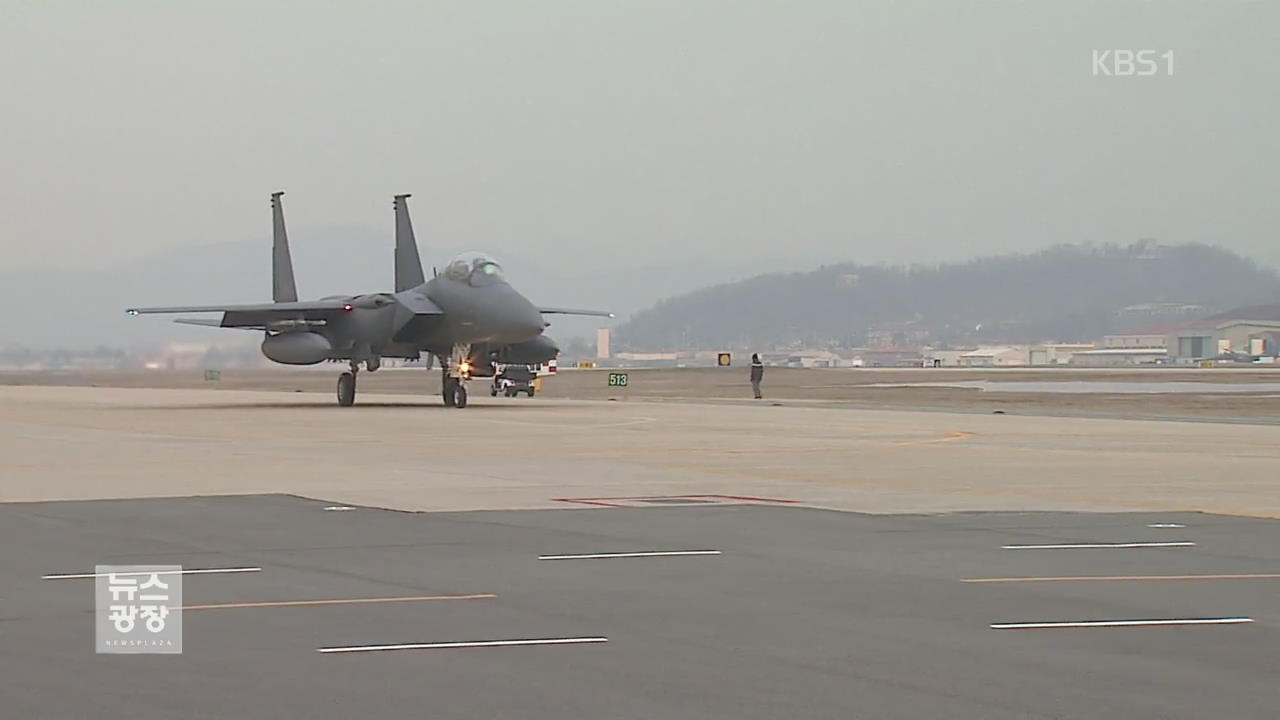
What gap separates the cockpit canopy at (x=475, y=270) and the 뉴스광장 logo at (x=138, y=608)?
123 ft

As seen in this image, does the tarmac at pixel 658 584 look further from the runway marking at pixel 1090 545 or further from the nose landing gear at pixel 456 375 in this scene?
the nose landing gear at pixel 456 375

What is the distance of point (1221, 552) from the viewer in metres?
14.9

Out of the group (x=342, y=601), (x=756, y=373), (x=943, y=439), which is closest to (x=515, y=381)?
(x=756, y=373)

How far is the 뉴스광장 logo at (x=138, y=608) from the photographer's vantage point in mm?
9797

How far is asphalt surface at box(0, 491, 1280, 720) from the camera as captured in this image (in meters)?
8.38

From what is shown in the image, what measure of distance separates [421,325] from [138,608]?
41.4 m

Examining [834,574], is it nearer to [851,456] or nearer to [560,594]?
[560,594]

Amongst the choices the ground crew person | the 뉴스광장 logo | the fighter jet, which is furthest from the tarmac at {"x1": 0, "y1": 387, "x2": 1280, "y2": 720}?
the ground crew person

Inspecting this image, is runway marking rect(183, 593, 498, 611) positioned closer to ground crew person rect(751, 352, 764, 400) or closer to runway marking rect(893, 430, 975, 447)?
runway marking rect(893, 430, 975, 447)

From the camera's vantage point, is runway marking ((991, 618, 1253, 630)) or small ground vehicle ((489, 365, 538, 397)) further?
small ground vehicle ((489, 365, 538, 397))

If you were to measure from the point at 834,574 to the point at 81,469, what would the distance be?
1614cm

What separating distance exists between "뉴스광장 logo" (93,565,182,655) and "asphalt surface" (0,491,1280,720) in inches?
5.8

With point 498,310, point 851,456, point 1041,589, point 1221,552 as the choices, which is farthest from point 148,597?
point 498,310

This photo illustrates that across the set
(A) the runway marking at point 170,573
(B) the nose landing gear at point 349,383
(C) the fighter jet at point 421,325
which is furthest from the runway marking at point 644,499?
(B) the nose landing gear at point 349,383
